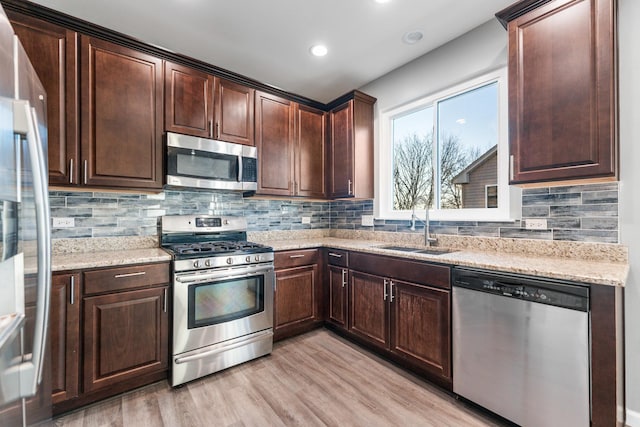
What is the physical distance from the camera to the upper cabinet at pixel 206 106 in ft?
7.85

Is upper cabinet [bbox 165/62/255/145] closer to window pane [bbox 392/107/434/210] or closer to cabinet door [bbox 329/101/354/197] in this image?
cabinet door [bbox 329/101/354/197]

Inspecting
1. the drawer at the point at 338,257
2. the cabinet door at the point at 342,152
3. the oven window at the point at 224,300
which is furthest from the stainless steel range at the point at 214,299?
the cabinet door at the point at 342,152

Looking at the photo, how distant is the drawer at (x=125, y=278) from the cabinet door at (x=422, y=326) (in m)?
1.79

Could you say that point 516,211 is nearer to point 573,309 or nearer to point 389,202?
point 573,309

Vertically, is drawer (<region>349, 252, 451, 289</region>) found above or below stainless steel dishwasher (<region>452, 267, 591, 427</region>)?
above

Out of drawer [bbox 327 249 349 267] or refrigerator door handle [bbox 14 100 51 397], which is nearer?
refrigerator door handle [bbox 14 100 51 397]

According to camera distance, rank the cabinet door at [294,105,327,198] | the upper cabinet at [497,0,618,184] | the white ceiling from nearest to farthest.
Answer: the upper cabinet at [497,0,618,184], the white ceiling, the cabinet door at [294,105,327,198]

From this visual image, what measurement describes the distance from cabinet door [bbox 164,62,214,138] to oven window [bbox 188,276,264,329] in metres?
1.34

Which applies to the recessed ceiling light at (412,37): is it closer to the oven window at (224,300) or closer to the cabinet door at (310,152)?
the cabinet door at (310,152)

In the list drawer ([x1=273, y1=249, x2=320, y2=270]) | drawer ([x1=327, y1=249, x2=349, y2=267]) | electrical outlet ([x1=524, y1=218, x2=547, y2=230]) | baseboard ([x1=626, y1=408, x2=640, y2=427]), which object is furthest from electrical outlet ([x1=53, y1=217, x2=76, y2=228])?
baseboard ([x1=626, y1=408, x2=640, y2=427])

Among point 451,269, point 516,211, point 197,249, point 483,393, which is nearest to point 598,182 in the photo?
point 516,211

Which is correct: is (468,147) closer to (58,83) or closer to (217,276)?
(217,276)

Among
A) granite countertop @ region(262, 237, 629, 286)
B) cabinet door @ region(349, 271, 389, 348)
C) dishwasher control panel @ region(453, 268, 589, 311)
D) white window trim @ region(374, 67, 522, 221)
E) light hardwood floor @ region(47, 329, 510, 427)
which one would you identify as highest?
white window trim @ region(374, 67, 522, 221)

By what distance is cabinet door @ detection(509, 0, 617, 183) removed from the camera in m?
1.54
